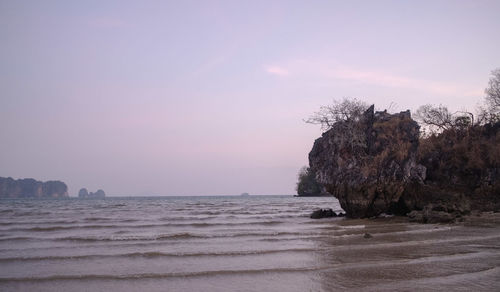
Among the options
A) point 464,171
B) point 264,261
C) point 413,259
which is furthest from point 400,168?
point 264,261

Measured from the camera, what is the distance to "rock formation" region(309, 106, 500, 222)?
961 inches

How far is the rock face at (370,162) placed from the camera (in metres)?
24.3

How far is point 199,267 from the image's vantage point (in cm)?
1151

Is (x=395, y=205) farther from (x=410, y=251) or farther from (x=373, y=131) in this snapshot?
(x=410, y=251)

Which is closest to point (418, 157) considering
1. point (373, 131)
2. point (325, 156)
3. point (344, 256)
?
point (373, 131)

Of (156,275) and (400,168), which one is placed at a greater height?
(400,168)

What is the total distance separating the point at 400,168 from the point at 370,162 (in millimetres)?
1868

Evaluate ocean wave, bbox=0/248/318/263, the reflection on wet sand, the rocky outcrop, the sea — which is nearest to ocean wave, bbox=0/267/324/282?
the sea

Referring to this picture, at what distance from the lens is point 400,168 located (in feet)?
79.4

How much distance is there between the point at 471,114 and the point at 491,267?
23.8 meters

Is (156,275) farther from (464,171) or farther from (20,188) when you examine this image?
(20,188)

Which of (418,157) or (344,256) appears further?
(418,157)

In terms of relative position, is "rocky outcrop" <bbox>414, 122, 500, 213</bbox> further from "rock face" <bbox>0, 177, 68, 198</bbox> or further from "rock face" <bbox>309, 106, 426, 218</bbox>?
"rock face" <bbox>0, 177, 68, 198</bbox>

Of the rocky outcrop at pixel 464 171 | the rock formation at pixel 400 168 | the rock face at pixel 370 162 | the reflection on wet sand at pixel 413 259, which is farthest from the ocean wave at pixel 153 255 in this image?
the rocky outcrop at pixel 464 171
